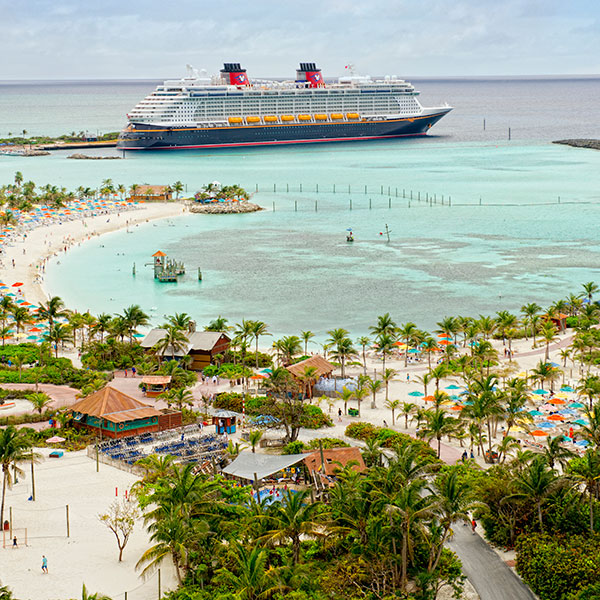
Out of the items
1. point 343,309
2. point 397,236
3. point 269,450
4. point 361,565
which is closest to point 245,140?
point 397,236

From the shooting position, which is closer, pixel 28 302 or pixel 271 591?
pixel 271 591

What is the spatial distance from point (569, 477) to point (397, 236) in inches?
2435

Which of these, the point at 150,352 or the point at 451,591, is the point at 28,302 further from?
the point at 451,591

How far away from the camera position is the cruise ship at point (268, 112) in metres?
166

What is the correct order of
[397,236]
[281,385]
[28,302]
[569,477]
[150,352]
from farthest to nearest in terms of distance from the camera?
[397,236] < [28,302] < [150,352] < [281,385] < [569,477]

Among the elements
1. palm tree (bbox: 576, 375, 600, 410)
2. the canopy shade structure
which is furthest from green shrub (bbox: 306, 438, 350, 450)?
palm tree (bbox: 576, 375, 600, 410)

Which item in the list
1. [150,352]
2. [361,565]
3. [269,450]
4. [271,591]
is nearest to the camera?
[271,591]

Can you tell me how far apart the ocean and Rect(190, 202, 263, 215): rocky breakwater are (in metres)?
2.53

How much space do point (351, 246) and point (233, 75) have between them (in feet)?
365

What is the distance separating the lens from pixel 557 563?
24.3 metres

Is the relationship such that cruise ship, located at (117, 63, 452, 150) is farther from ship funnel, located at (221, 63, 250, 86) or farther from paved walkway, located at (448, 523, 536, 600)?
paved walkway, located at (448, 523, 536, 600)

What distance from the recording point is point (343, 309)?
6006cm

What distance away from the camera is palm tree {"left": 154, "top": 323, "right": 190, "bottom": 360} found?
148 feet

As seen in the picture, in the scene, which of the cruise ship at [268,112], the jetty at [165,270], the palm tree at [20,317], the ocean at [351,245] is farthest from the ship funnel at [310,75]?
the palm tree at [20,317]
